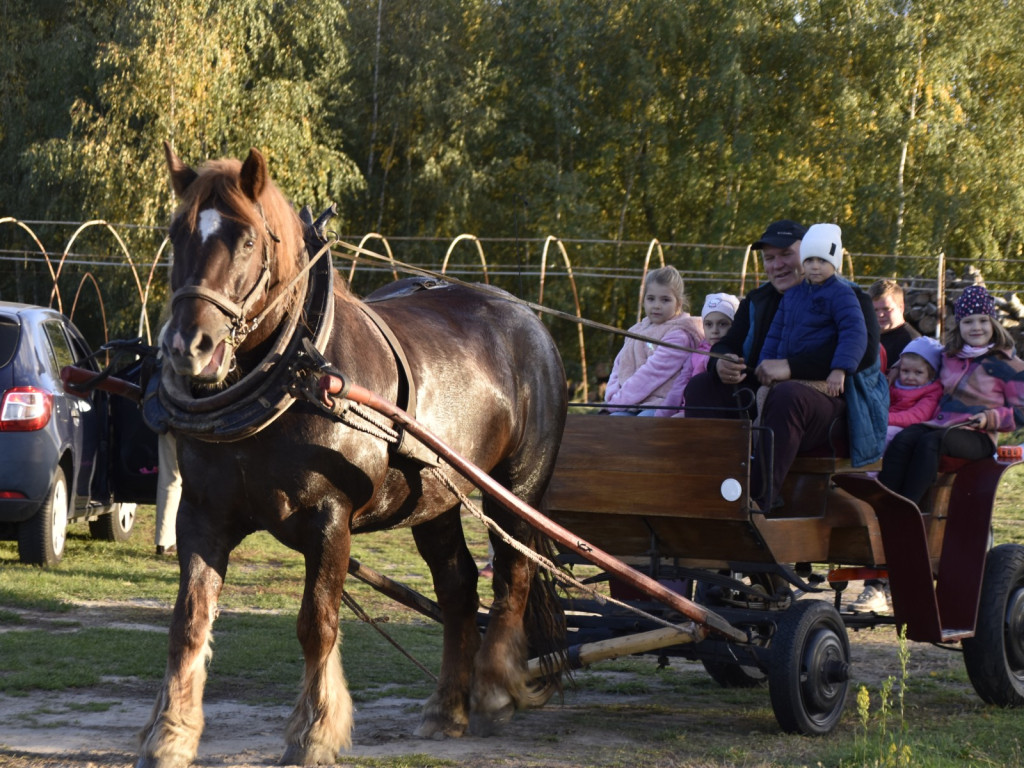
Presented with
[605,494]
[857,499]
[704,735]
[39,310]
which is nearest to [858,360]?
[857,499]

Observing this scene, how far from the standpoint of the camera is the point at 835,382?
5262mm

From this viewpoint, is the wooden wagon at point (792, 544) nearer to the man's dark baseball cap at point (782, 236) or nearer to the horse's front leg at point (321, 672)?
the man's dark baseball cap at point (782, 236)

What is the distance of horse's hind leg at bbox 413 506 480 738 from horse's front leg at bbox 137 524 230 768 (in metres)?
1.18

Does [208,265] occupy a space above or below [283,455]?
above

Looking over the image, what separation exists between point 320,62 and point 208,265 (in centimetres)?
2800

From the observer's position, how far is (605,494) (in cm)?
535

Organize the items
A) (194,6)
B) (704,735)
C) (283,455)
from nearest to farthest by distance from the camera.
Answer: (283,455)
(704,735)
(194,6)

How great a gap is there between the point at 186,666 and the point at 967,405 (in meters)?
3.91

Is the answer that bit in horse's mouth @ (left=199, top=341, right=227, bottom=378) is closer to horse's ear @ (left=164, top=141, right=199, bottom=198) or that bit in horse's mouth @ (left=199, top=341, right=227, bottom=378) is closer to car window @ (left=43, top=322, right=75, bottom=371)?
horse's ear @ (left=164, top=141, right=199, bottom=198)

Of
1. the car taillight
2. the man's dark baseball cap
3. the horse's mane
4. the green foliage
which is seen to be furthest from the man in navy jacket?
the green foliage

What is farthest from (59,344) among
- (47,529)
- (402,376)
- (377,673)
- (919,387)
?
(919,387)

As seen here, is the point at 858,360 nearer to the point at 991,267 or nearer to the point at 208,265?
the point at 208,265

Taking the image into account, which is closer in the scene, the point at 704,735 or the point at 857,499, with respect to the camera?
the point at 704,735

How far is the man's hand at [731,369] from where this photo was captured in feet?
18.0
